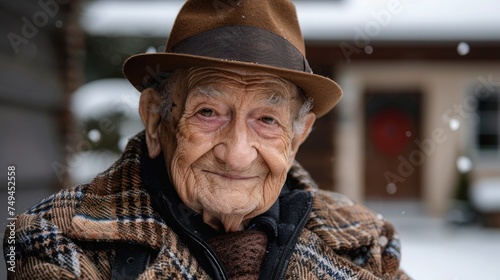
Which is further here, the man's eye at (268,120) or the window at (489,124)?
the window at (489,124)

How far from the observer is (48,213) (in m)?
1.83

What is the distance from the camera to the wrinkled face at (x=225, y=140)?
1861 millimetres

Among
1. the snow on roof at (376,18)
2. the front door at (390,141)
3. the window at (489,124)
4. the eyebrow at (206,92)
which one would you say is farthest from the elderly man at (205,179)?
the window at (489,124)

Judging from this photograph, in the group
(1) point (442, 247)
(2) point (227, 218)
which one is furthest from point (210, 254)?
(1) point (442, 247)

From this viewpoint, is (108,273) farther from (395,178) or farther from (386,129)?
(395,178)

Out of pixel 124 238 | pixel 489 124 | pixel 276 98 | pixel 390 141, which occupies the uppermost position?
pixel 276 98

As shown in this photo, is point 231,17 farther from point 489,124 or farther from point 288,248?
point 489,124

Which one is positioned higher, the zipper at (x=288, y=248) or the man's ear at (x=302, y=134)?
the man's ear at (x=302, y=134)

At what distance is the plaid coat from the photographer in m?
1.71

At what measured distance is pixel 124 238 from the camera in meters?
1.74

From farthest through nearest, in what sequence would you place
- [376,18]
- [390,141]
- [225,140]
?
[390,141] < [376,18] < [225,140]

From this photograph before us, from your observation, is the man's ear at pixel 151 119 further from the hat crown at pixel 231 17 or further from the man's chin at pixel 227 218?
the man's chin at pixel 227 218

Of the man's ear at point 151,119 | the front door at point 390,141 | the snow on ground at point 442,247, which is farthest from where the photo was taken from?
the front door at point 390,141

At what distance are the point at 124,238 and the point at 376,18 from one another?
986 centimetres
